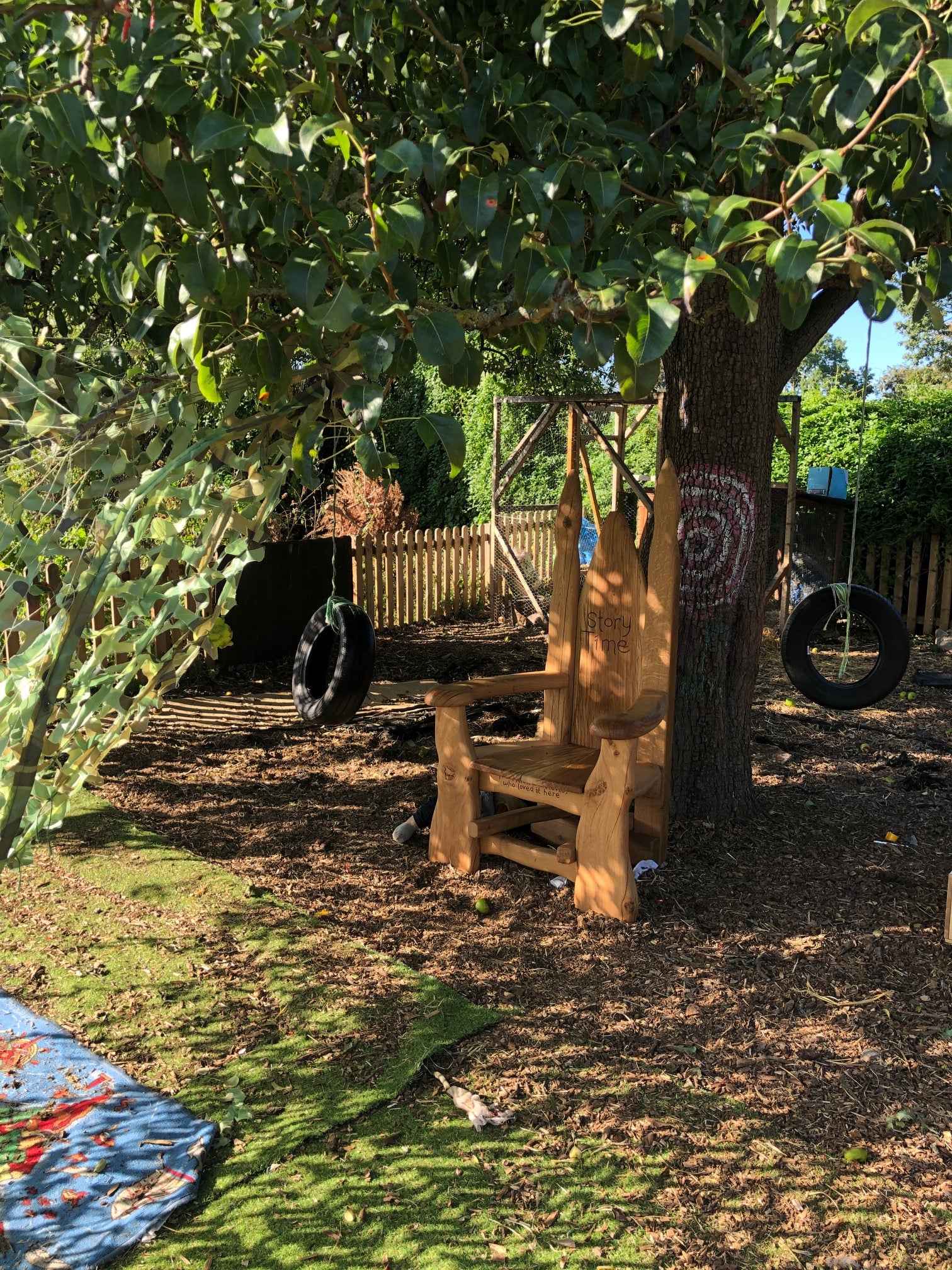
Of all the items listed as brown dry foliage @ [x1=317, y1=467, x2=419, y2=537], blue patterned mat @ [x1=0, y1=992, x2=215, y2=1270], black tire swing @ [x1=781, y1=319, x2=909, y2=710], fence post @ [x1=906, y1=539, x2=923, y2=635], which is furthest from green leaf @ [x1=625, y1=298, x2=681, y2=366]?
brown dry foliage @ [x1=317, y1=467, x2=419, y2=537]

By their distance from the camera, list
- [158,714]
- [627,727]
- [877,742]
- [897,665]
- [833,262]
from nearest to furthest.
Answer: [833,262], [627,727], [897,665], [877,742], [158,714]

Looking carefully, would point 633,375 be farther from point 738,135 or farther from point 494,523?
point 494,523

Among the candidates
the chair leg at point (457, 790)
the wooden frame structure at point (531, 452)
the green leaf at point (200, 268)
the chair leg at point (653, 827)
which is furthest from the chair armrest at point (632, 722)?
the wooden frame structure at point (531, 452)

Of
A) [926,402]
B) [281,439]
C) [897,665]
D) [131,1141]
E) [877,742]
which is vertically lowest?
[131,1141]

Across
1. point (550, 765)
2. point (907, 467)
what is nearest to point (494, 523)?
point (907, 467)

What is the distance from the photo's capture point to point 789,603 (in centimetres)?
1098

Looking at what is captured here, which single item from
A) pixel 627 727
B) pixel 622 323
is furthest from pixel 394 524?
pixel 622 323

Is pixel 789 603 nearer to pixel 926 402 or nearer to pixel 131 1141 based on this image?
pixel 926 402

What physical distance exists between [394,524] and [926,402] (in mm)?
6700

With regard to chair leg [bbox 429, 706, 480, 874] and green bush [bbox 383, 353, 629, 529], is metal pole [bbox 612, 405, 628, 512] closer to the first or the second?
green bush [bbox 383, 353, 629, 529]

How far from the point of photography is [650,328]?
6.79 ft

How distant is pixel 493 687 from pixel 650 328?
8.63 ft

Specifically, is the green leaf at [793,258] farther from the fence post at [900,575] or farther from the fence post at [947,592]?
the fence post at [900,575]

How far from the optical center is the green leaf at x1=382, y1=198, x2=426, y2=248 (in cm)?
208
